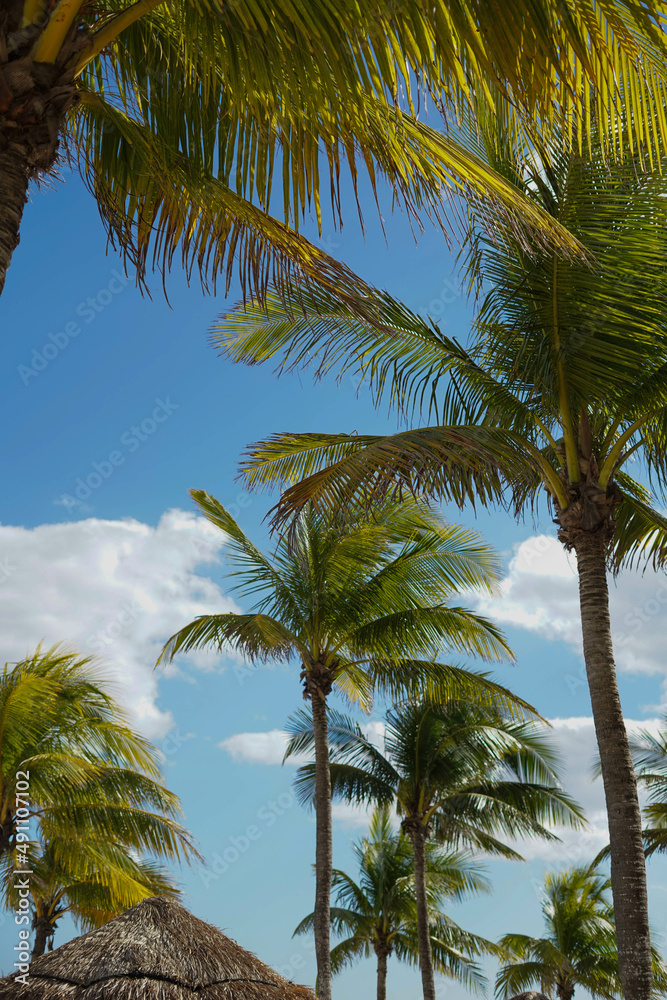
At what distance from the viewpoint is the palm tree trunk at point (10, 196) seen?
3520mm

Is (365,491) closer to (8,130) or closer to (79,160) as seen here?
(79,160)

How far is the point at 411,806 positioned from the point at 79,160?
15878mm

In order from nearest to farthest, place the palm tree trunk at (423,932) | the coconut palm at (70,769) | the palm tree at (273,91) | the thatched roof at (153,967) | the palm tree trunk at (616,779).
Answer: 1. the palm tree at (273,91)
2. the thatched roof at (153,967)
3. the palm tree trunk at (616,779)
4. the coconut palm at (70,769)
5. the palm tree trunk at (423,932)

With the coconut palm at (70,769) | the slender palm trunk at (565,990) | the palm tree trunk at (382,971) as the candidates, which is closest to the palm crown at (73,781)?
the coconut palm at (70,769)

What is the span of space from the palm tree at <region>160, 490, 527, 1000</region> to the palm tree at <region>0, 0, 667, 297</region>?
27.0ft

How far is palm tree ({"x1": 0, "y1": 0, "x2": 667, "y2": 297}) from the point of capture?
3.19 meters

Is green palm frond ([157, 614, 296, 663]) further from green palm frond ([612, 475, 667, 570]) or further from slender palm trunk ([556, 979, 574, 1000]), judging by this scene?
slender palm trunk ([556, 979, 574, 1000])

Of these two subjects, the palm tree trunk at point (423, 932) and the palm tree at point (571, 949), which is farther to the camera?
the palm tree at point (571, 949)

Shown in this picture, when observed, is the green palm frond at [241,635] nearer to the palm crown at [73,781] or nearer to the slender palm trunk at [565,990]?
the palm crown at [73,781]

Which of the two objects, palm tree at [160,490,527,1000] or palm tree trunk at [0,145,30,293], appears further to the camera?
palm tree at [160,490,527,1000]

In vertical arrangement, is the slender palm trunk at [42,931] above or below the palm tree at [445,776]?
below

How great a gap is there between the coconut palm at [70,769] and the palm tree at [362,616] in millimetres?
1723

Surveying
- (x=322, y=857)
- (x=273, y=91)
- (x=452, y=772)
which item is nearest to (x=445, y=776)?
(x=452, y=772)

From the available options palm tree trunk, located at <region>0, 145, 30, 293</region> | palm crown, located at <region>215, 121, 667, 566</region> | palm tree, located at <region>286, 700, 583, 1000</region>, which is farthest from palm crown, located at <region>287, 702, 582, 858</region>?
palm tree trunk, located at <region>0, 145, 30, 293</region>
